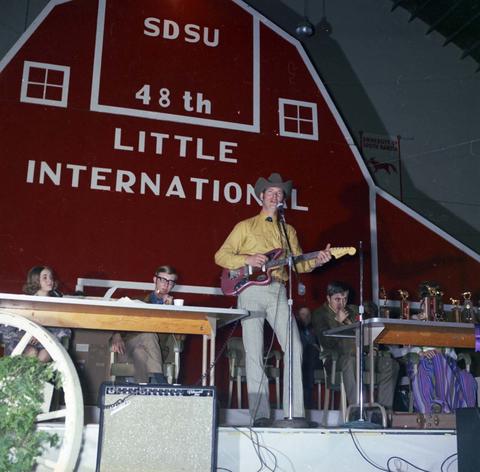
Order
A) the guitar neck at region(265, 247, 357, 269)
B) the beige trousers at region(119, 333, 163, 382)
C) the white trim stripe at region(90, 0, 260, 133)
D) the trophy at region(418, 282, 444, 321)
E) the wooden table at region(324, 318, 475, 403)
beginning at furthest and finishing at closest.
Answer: the white trim stripe at region(90, 0, 260, 133)
the trophy at region(418, 282, 444, 321)
the beige trousers at region(119, 333, 163, 382)
the wooden table at region(324, 318, 475, 403)
the guitar neck at region(265, 247, 357, 269)

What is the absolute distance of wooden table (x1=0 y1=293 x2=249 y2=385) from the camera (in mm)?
3885

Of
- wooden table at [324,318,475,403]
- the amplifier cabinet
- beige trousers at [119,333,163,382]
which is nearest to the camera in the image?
the amplifier cabinet

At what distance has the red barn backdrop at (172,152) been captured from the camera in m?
6.16

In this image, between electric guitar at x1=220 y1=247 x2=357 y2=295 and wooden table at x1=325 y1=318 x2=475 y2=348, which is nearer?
electric guitar at x1=220 y1=247 x2=357 y2=295

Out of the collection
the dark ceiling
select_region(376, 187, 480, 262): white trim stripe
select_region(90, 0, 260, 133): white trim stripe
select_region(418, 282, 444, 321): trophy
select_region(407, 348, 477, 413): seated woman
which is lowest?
select_region(407, 348, 477, 413): seated woman

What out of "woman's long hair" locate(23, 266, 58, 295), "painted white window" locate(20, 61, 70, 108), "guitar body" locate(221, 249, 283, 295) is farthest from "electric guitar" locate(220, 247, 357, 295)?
"painted white window" locate(20, 61, 70, 108)

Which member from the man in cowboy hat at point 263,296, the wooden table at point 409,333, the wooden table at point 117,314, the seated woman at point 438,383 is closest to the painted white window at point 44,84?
the man in cowboy hat at point 263,296

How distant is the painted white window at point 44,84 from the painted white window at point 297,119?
2102 mm

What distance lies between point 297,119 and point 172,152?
138 centimetres

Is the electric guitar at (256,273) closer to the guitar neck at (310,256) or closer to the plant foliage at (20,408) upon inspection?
the guitar neck at (310,256)

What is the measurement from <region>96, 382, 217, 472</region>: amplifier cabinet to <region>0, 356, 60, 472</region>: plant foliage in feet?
0.80

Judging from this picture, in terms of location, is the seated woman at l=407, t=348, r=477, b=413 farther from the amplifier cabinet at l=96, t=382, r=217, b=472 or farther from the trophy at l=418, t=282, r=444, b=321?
the amplifier cabinet at l=96, t=382, r=217, b=472

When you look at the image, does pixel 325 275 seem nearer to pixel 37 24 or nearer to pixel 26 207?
pixel 26 207

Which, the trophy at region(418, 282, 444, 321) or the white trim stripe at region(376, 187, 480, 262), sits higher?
the white trim stripe at region(376, 187, 480, 262)
